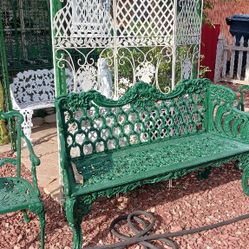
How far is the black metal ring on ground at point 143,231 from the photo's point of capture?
320 centimetres

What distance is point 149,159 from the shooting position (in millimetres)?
3629

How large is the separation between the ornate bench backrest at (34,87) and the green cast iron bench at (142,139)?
2026 millimetres

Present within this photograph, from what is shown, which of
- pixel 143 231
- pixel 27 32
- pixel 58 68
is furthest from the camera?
pixel 27 32

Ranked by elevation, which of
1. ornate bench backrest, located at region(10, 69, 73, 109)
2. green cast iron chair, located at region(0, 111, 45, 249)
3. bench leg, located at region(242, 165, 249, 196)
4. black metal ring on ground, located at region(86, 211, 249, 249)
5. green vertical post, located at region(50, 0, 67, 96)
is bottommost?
black metal ring on ground, located at region(86, 211, 249, 249)

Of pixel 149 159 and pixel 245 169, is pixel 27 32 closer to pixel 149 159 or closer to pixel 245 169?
pixel 149 159

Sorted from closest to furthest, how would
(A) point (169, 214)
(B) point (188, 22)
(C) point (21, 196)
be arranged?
(C) point (21, 196), (A) point (169, 214), (B) point (188, 22)

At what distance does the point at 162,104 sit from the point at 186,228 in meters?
1.24

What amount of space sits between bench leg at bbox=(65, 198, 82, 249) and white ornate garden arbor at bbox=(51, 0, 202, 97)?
1.17 meters

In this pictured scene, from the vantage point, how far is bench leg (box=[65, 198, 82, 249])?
2932 millimetres

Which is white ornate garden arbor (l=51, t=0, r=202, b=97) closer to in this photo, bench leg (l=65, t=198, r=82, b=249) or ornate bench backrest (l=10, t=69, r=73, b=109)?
bench leg (l=65, t=198, r=82, b=249)

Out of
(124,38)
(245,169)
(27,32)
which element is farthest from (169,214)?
(27,32)

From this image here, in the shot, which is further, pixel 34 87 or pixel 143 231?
pixel 34 87

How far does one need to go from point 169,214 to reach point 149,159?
22.4 inches

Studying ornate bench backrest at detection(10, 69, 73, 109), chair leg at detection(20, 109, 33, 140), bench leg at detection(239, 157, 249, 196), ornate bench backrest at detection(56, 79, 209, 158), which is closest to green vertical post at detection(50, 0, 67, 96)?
ornate bench backrest at detection(56, 79, 209, 158)
